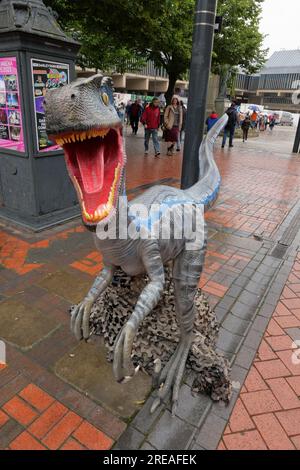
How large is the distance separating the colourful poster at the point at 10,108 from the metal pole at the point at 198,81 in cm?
232

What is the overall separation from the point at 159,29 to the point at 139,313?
10.2 metres

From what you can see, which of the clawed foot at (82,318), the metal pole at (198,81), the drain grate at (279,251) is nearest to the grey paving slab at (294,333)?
the drain grate at (279,251)

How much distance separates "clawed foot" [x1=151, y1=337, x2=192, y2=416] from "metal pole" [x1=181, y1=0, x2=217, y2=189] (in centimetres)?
248

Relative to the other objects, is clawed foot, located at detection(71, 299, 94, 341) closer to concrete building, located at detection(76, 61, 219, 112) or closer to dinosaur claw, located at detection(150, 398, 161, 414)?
dinosaur claw, located at detection(150, 398, 161, 414)

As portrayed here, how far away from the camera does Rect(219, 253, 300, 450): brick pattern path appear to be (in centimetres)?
214

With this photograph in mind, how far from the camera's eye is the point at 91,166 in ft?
5.29

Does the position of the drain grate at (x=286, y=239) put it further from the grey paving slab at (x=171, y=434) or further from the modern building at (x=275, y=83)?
the modern building at (x=275, y=83)

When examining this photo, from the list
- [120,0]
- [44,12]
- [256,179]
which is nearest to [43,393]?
[44,12]

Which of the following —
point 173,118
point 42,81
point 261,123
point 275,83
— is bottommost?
point 261,123

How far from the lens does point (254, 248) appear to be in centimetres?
493

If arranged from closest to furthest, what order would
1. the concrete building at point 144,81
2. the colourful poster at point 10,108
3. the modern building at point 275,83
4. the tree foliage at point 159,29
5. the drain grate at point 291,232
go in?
the colourful poster at point 10,108 → the drain grate at point 291,232 → the tree foliage at point 159,29 → the concrete building at point 144,81 → the modern building at point 275,83

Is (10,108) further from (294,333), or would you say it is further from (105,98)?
(294,333)

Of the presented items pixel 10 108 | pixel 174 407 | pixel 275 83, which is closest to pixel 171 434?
pixel 174 407

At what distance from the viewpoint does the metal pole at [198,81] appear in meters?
3.82
